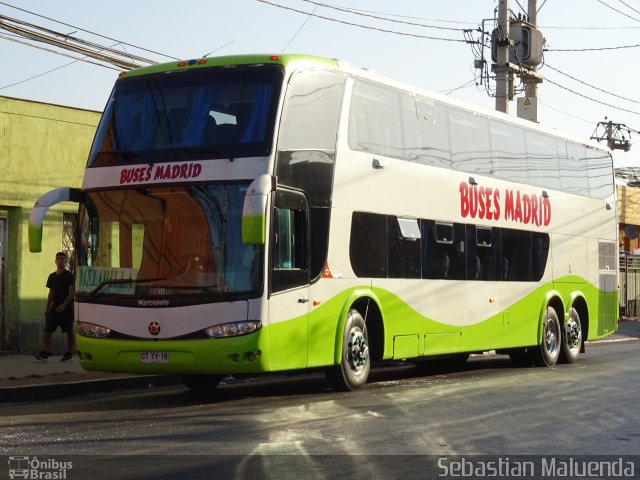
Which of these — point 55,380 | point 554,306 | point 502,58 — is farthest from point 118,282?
point 502,58

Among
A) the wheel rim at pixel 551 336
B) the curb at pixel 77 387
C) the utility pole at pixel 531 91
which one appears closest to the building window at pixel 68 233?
the curb at pixel 77 387

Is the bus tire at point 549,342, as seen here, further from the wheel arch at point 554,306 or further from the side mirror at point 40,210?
the side mirror at point 40,210

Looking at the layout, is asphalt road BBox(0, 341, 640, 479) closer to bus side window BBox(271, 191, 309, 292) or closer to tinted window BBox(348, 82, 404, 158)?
bus side window BBox(271, 191, 309, 292)

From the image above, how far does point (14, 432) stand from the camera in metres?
10.5

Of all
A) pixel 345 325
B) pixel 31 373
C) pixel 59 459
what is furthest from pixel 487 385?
pixel 59 459

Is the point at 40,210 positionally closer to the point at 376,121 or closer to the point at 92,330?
the point at 92,330

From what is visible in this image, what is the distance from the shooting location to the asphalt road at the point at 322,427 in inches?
341

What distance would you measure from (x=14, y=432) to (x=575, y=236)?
1386 centimetres

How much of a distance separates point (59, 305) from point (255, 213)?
772 centimetres

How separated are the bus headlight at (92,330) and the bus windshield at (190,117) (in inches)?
76.2

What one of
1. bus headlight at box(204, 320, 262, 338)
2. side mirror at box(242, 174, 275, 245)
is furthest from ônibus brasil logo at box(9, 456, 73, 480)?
bus headlight at box(204, 320, 262, 338)

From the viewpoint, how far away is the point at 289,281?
44.2 ft

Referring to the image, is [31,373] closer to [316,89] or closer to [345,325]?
[345,325]

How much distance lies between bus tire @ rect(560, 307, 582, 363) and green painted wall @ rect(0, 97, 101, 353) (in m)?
9.47
